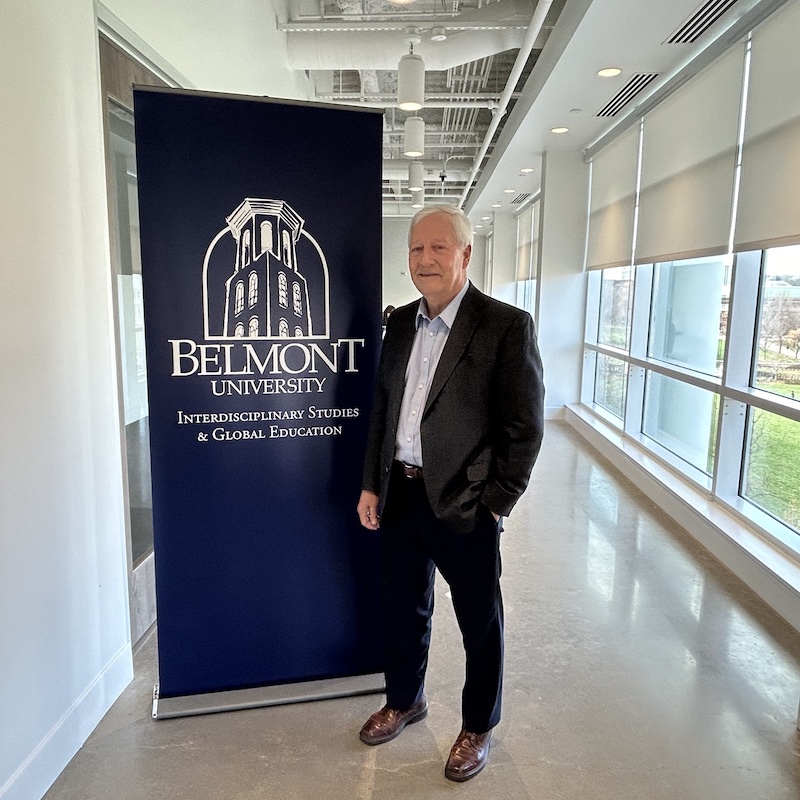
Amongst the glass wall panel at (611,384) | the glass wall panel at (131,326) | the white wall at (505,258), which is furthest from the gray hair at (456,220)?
the white wall at (505,258)

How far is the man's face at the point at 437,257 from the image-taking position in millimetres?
1953

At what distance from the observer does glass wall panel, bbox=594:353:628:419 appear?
277 inches

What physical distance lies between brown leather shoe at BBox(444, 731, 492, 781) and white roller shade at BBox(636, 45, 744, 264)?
3.71 meters

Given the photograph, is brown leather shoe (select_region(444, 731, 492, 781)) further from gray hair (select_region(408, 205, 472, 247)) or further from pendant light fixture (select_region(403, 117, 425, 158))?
pendant light fixture (select_region(403, 117, 425, 158))

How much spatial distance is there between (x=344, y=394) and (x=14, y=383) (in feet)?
3.50

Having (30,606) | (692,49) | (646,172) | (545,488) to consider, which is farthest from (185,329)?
(646,172)

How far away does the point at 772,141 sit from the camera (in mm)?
3740

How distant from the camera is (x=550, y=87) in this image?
5.48m

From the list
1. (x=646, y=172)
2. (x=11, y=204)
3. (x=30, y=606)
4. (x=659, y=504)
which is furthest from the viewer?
(x=646, y=172)

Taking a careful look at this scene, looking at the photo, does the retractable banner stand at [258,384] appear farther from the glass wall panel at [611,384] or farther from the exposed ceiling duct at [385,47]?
the glass wall panel at [611,384]

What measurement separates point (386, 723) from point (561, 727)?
667 mm

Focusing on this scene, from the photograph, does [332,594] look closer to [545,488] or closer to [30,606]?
[30,606]

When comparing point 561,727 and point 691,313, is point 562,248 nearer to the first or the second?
point 691,313

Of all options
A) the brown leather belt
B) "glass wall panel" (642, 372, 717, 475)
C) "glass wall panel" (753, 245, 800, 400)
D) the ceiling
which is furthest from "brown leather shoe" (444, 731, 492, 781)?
the ceiling
